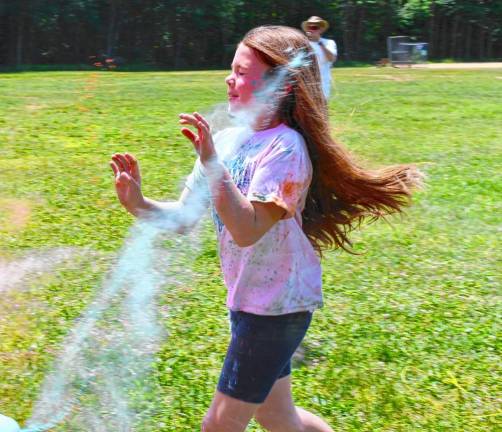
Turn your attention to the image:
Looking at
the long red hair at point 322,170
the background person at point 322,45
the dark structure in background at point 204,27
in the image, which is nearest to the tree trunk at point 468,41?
the dark structure in background at point 204,27

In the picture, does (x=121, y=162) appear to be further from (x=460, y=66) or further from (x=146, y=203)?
(x=460, y=66)

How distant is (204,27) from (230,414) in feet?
94.3

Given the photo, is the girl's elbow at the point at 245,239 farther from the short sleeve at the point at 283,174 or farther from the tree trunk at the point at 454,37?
the tree trunk at the point at 454,37

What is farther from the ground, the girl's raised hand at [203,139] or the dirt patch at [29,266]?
the girl's raised hand at [203,139]

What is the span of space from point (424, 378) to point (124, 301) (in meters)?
1.81

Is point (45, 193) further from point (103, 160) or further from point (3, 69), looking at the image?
point (3, 69)

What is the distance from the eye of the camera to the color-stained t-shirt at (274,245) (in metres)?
2.29

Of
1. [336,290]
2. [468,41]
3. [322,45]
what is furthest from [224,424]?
[468,41]

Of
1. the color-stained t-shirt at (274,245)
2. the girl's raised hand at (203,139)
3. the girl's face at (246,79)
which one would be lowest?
the color-stained t-shirt at (274,245)

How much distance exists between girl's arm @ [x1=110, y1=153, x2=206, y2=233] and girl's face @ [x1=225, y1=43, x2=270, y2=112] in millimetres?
392

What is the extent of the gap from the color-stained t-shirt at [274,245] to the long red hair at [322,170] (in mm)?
83

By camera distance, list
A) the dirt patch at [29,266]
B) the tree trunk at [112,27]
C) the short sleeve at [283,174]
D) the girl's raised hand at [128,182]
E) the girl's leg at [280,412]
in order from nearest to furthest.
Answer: the short sleeve at [283,174], the girl's raised hand at [128,182], the girl's leg at [280,412], the dirt patch at [29,266], the tree trunk at [112,27]

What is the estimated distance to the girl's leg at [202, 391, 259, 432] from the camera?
2.44m

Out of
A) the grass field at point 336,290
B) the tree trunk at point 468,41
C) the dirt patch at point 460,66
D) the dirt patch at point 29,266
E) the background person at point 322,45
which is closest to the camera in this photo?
the grass field at point 336,290
